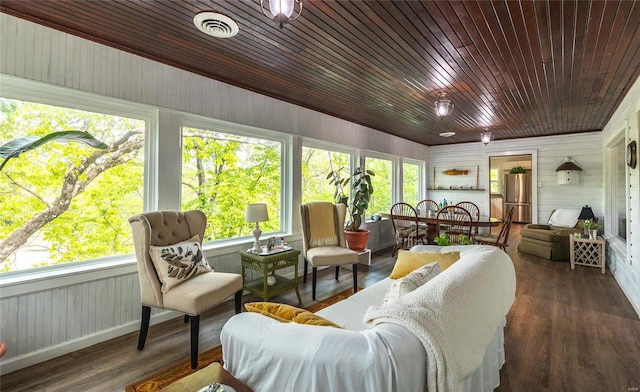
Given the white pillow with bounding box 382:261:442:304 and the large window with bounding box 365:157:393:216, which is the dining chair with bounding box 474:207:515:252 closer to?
the large window with bounding box 365:157:393:216

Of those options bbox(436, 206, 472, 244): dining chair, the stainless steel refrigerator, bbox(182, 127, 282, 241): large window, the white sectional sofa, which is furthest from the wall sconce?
the white sectional sofa

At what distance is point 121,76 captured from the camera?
2527 millimetres

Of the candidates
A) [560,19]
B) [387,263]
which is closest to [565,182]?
[387,263]

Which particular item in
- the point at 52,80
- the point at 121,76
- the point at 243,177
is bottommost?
the point at 243,177

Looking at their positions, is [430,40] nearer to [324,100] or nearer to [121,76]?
[324,100]

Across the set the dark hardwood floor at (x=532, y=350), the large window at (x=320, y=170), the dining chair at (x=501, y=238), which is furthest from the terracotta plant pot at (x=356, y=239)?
the dining chair at (x=501, y=238)

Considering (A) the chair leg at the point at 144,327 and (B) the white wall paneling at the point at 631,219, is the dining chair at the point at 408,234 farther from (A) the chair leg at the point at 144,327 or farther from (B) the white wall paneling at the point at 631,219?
(A) the chair leg at the point at 144,327

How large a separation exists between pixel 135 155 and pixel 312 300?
2.38 metres

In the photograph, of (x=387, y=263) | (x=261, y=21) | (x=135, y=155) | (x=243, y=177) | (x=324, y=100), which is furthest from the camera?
(x=387, y=263)

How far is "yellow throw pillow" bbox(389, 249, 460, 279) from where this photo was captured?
2230 mm

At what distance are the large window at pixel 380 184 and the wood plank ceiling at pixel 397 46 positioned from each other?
1959 millimetres

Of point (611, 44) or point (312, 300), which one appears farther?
point (312, 300)

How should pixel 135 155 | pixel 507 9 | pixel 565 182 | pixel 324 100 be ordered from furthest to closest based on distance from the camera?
1. pixel 565 182
2. pixel 324 100
3. pixel 135 155
4. pixel 507 9

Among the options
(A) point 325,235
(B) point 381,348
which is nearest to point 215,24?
(B) point 381,348
